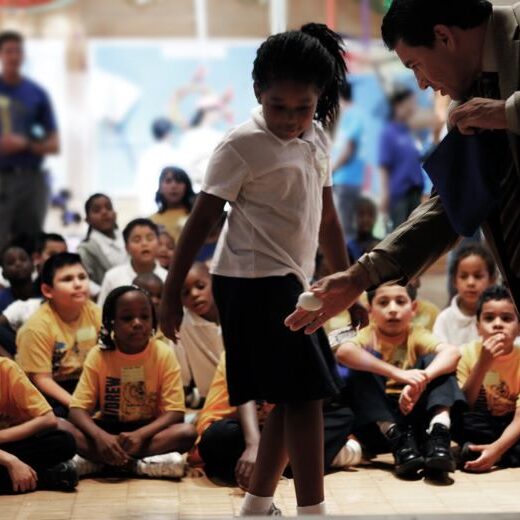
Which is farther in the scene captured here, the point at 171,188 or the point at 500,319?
the point at 171,188

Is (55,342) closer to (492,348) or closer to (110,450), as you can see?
(110,450)

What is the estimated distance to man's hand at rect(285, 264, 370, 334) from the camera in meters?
2.46

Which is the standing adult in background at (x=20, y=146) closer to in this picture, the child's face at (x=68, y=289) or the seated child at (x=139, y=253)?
the seated child at (x=139, y=253)

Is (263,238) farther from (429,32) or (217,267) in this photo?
(429,32)

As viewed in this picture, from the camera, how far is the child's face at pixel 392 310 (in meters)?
4.27

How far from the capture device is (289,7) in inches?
399

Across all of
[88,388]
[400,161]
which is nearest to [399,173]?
[400,161]

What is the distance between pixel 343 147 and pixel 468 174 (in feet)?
20.4

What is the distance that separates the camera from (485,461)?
13.1 feet

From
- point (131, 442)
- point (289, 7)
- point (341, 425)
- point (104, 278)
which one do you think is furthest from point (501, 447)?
point (289, 7)

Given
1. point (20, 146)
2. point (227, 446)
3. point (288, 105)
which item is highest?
point (288, 105)

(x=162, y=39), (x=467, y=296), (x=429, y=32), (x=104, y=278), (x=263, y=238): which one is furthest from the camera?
(x=162, y=39)

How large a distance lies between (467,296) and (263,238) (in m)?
2.05

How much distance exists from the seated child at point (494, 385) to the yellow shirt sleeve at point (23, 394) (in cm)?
149
